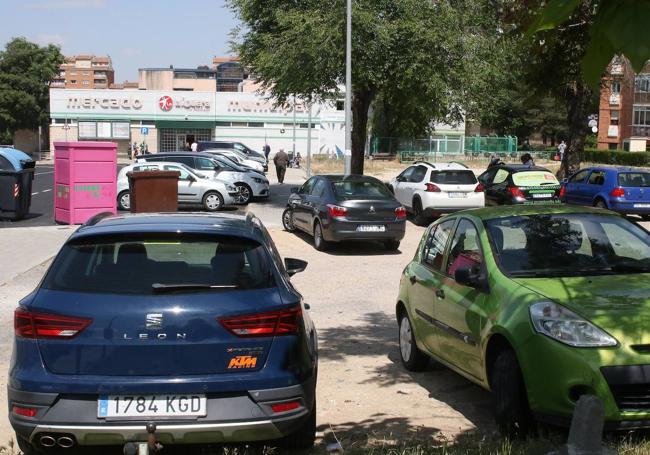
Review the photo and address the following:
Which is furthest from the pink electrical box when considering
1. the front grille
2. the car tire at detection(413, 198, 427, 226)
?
the front grille

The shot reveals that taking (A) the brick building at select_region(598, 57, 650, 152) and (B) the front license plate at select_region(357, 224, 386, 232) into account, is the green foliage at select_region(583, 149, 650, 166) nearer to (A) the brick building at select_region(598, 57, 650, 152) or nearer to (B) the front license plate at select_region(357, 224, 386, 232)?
(A) the brick building at select_region(598, 57, 650, 152)

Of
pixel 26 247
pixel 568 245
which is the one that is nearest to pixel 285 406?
pixel 568 245

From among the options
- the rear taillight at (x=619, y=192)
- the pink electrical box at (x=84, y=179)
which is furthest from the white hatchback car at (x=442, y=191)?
the pink electrical box at (x=84, y=179)

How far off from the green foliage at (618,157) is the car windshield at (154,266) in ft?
202

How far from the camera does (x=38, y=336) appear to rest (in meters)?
4.20

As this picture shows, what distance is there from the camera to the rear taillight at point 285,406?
4228 millimetres

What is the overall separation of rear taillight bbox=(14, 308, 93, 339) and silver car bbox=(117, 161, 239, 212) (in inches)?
747

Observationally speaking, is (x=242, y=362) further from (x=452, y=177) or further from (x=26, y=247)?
(x=452, y=177)

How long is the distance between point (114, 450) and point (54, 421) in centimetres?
102

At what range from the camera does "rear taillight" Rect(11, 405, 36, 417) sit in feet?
13.5

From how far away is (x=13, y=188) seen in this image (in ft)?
64.2

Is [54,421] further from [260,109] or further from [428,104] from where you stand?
[260,109]

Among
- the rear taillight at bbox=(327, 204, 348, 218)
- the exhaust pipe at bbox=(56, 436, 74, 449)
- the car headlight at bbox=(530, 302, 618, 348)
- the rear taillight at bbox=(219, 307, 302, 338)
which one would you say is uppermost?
the rear taillight at bbox=(219, 307, 302, 338)

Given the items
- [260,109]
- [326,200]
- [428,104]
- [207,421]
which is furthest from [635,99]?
[207,421]
